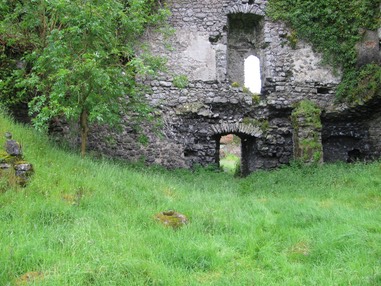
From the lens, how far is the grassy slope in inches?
136

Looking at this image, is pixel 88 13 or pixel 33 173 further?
pixel 88 13

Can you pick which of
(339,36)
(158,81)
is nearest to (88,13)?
(158,81)

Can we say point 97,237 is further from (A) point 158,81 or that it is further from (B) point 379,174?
(A) point 158,81

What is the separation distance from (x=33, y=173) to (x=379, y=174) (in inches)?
263

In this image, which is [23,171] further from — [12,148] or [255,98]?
[255,98]

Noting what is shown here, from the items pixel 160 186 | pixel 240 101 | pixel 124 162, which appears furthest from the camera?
pixel 240 101

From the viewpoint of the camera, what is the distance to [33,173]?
567 cm

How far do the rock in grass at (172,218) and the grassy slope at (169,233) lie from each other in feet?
0.42

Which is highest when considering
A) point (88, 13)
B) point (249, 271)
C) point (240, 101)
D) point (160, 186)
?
point (88, 13)

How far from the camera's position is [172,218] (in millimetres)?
4961

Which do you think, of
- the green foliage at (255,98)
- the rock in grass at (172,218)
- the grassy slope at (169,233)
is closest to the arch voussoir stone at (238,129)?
the green foliage at (255,98)

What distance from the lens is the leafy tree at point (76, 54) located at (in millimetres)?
6953

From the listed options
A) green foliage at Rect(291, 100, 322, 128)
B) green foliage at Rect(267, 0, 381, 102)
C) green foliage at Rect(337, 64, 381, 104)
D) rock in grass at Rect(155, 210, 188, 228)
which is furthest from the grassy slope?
green foliage at Rect(267, 0, 381, 102)

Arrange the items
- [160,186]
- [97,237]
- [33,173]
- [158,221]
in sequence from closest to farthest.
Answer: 1. [97,237]
2. [158,221]
3. [33,173]
4. [160,186]
